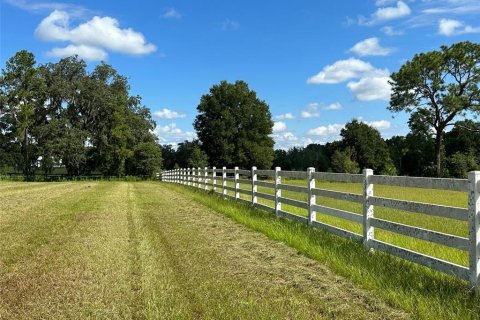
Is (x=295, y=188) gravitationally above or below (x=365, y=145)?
below

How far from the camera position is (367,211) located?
7.81m

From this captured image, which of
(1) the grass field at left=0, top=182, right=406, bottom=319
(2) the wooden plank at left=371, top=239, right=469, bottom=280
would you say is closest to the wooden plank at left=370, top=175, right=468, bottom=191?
(2) the wooden plank at left=371, top=239, right=469, bottom=280

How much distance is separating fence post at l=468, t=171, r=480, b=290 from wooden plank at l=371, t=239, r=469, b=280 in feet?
0.42

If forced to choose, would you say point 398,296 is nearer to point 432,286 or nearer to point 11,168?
point 432,286

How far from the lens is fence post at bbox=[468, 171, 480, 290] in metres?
5.23

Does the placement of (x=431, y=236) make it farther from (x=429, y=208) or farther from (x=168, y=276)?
(x=168, y=276)

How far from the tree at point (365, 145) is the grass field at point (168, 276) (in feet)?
268

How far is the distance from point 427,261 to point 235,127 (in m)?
72.5

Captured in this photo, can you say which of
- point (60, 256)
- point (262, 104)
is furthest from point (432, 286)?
point (262, 104)

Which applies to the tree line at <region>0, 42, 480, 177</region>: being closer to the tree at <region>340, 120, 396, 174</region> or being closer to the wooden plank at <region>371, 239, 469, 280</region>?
the tree at <region>340, 120, 396, 174</region>

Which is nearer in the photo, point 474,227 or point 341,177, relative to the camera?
point 474,227

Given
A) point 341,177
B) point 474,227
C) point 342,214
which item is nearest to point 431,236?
point 474,227

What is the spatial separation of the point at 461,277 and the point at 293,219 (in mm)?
6130

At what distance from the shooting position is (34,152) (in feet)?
196
